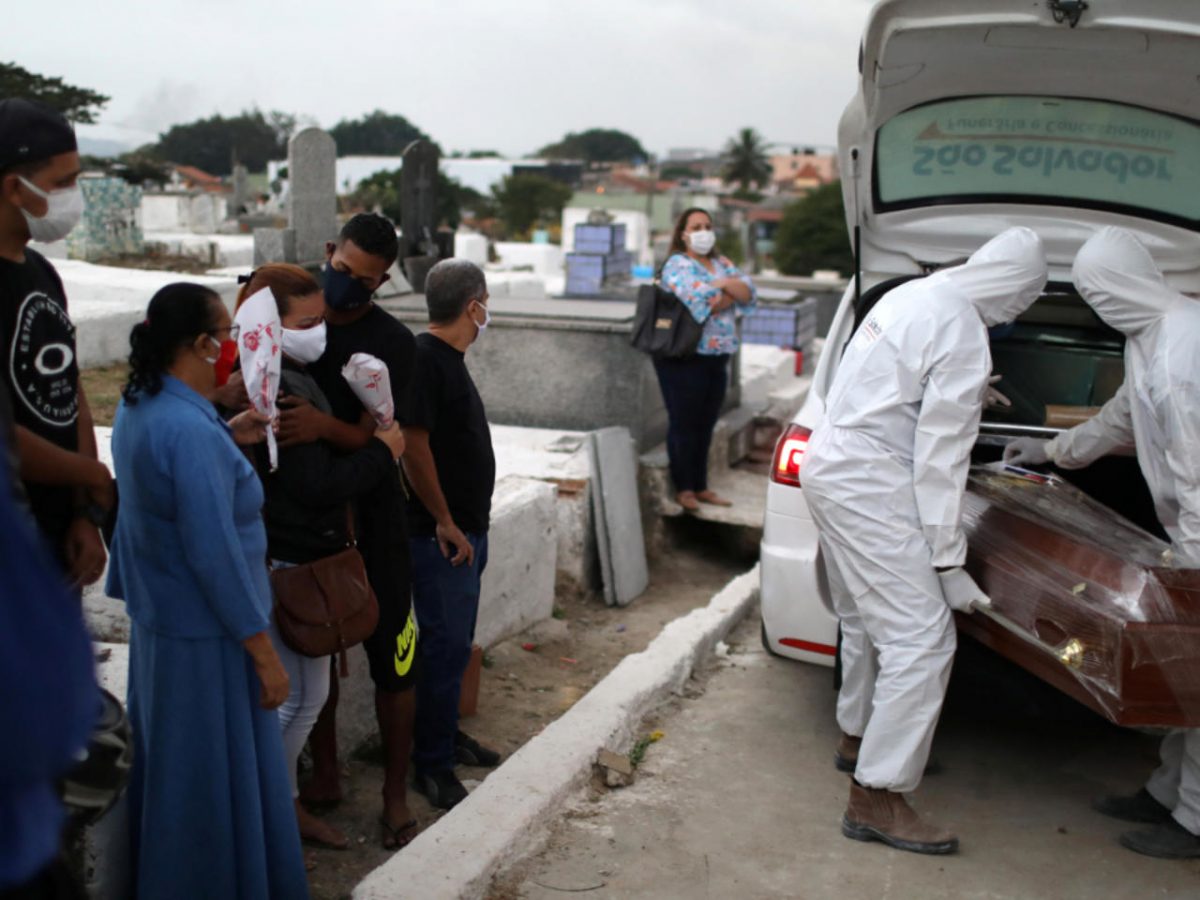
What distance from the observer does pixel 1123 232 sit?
12.6 ft

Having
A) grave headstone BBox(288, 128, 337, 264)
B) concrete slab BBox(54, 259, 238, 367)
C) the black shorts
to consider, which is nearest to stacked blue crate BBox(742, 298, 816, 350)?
grave headstone BBox(288, 128, 337, 264)

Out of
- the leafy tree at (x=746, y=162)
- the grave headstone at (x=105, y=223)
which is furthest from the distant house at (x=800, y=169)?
the grave headstone at (x=105, y=223)

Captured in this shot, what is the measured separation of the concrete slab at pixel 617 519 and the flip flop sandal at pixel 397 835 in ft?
11.0

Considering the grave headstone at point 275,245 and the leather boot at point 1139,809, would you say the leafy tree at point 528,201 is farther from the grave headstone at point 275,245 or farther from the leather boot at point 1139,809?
the leather boot at point 1139,809

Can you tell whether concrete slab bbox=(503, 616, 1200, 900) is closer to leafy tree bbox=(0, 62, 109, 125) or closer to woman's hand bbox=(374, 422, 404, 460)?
woman's hand bbox=(374, 422, 404, 460)

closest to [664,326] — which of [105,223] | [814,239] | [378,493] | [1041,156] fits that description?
[1041,156]

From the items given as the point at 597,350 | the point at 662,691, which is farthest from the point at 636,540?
the point at 662,691

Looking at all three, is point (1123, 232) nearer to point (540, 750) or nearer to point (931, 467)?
point (931, 467)

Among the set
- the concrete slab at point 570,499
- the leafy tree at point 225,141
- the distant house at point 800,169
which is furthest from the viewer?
the distant house at point 800,169

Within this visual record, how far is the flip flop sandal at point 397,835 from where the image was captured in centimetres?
370

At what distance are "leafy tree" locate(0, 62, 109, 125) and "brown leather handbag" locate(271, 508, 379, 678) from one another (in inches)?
728

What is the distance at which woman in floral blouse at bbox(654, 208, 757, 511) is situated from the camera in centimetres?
742

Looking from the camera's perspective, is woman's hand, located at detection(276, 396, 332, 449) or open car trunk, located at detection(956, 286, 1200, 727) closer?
open car trunk, located at detection(956, 286, 1200, 727)

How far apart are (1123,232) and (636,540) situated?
13.0 ft
